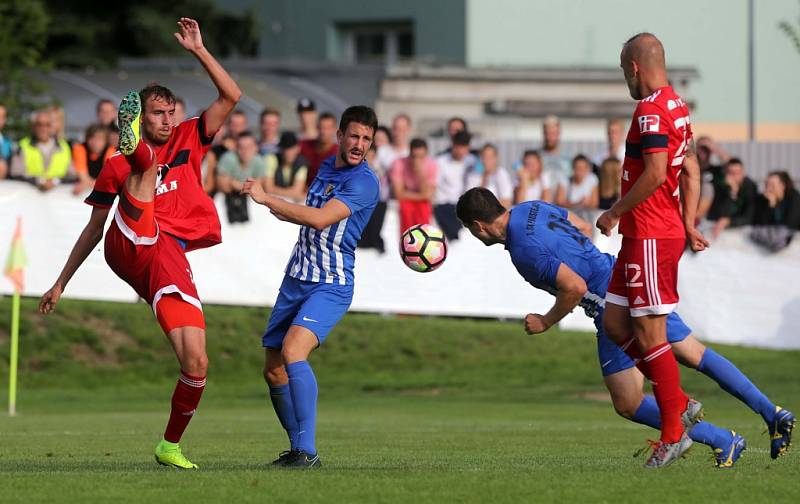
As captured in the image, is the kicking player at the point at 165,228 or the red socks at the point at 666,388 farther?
the kicking player at the point at 165,228

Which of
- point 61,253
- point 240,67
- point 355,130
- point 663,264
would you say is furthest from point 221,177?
point 240,67

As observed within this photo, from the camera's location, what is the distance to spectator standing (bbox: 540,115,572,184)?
23.4 metres

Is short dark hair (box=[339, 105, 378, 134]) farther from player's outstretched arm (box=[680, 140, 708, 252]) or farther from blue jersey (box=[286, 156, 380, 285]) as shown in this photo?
player's outstretched arm (box=[680, 140, 708, 252])

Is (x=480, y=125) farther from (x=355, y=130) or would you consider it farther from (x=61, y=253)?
(x=355, y=130)

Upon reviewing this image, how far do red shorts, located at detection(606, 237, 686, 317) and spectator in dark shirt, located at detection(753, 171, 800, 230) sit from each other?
44.3 ft

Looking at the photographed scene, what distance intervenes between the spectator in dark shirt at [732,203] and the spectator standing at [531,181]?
2418 mm

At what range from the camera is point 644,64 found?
9.84 meters

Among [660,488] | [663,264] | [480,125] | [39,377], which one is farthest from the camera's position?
[480,125]

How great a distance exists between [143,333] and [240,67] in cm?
2150

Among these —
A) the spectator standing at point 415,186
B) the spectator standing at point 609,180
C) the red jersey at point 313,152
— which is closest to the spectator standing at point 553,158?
the spectator standing at point 609,180

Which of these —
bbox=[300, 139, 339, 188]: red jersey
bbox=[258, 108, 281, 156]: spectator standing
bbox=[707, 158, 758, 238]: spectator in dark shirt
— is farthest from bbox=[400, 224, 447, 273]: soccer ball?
bbox=[707, 158, 758, 238]: spectator in dark shirt

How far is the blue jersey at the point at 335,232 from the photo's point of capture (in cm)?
1099

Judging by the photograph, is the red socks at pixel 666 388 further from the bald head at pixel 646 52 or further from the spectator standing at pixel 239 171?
the spectator standing at pixel 239 171

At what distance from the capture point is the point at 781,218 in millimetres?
23016
